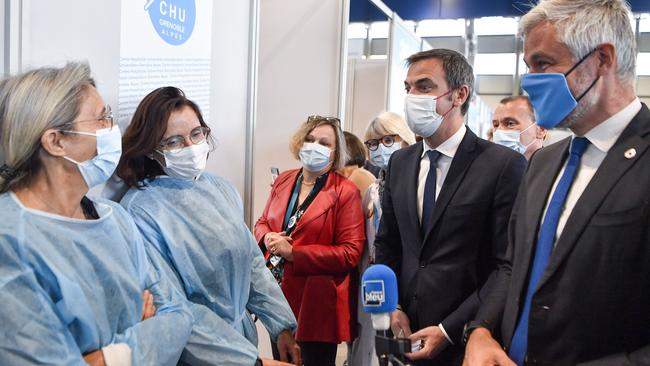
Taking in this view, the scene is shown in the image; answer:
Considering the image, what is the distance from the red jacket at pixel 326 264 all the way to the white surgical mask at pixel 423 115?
905 millimetres

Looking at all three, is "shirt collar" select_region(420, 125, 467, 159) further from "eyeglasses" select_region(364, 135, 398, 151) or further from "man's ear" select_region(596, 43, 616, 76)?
"eyeglasses" select_region(364, 135, 398, 151)

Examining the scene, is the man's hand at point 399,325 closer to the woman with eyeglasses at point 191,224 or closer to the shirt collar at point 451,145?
the woman with eyeglasses at point 191,224

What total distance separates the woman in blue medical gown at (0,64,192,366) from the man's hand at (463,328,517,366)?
2.65 ft

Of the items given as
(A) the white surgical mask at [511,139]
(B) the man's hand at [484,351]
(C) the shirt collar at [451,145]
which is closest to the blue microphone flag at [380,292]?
(B) the man's hand at [484,351]

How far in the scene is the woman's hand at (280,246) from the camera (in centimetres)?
286

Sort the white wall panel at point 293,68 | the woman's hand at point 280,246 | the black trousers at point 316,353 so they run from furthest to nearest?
the white wall panel at point 293,68 < the black trousers at point 316,353 < the woman's hand at point 280,246

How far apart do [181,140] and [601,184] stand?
133 centimetres

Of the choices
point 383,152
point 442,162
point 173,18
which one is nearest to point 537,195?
point 442,162

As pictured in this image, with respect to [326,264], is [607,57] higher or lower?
higher

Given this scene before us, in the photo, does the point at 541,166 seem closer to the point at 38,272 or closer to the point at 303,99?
the point at 38,272

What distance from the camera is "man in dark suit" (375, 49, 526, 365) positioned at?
1956 millimetres

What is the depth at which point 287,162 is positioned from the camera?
4.04m

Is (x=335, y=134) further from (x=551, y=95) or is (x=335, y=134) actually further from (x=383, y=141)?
(x=551, y=95)

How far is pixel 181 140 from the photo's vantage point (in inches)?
76.7
